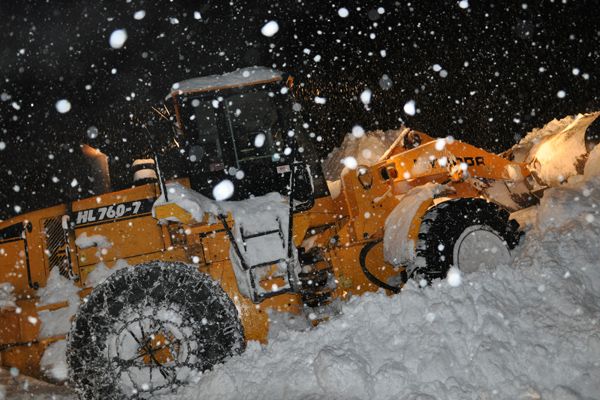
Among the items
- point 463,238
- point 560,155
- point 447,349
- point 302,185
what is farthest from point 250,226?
point 560,155

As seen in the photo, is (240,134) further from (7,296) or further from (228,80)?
(7,296)

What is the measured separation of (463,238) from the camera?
13.8 feet

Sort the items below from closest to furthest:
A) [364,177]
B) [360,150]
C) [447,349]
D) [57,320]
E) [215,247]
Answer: [447,349], [57,320], [215,247], [364,177], [360,150]

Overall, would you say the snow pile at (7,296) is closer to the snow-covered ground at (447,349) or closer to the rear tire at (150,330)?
the snow-covered ground at (447,349)

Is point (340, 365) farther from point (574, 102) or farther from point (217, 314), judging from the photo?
point (574, 102)

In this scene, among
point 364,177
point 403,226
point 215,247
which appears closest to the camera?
point 215,247

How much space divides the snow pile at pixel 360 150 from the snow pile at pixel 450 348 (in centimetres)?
1236

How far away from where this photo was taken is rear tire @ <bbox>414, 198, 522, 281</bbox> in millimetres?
4098

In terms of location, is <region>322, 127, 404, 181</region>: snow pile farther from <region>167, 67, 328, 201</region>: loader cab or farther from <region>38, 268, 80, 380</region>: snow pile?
<region>38, 268, 80, 380</region>: snow pile

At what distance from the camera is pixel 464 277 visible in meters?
3.64

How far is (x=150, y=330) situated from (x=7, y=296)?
5.51ft

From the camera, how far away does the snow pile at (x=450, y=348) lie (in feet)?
9.00

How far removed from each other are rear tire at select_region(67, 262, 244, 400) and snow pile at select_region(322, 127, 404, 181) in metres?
12.5

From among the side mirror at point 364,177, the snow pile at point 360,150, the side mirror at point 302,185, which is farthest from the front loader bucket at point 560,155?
the snow pile at point 360,150
